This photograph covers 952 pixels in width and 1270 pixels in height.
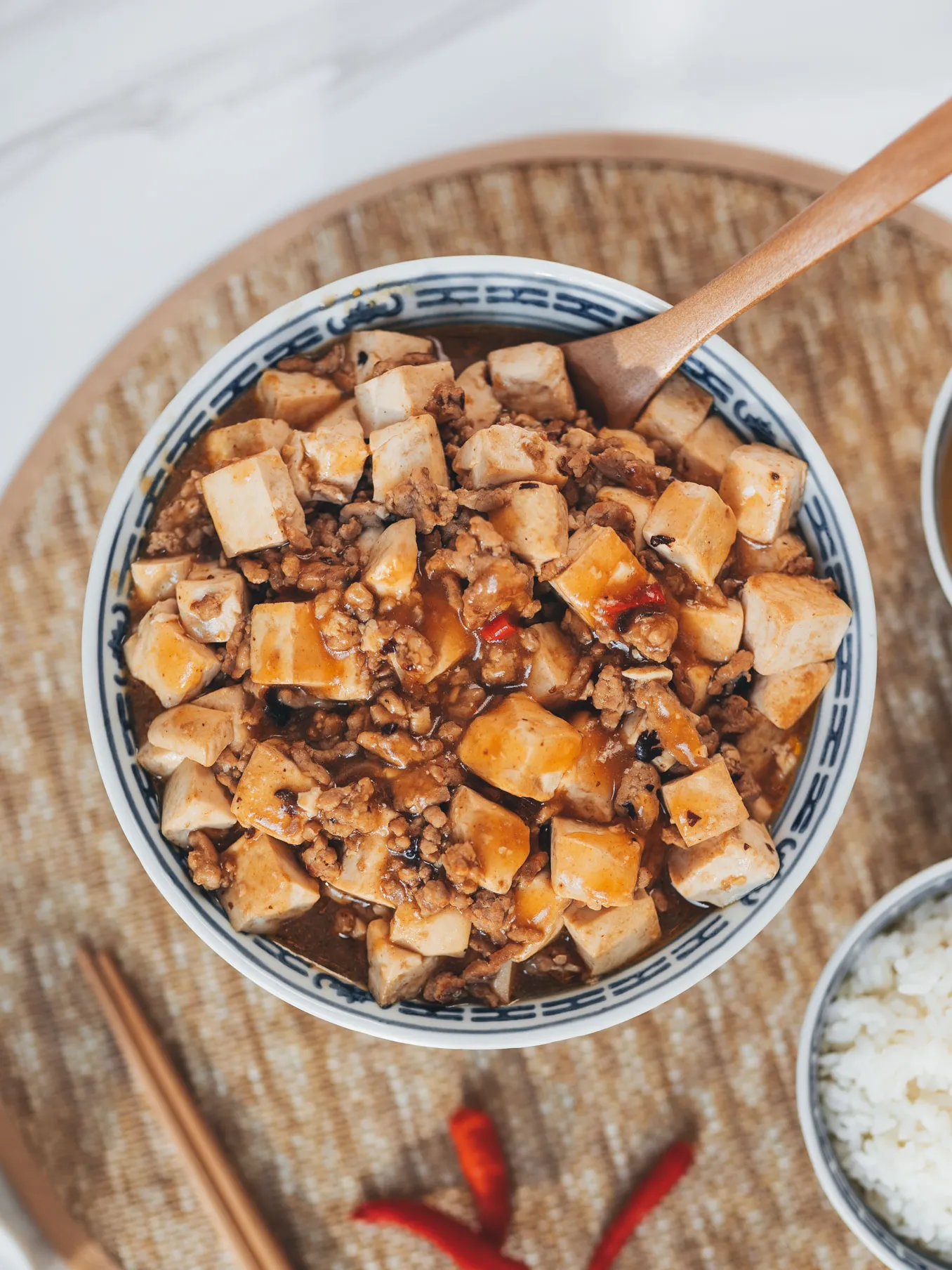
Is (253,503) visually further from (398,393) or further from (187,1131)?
(187,1131)

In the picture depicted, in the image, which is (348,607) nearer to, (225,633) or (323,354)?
(225,633)

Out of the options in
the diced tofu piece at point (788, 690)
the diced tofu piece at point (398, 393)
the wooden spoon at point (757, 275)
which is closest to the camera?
the wooden spoon at point (757, 275)

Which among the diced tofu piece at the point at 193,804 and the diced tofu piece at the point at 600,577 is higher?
the diced tofu piece at the point at 600,577

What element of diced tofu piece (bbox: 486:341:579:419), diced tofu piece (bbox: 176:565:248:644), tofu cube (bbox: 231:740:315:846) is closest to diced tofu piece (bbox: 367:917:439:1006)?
tofu cube (bbox: 231:740:315:846)

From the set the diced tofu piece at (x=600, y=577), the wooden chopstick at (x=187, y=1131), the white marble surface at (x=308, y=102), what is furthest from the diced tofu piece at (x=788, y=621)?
the wooden chopstick at (x=187, y=1131)

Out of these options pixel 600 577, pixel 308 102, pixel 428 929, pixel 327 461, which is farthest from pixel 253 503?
pixel 308 102

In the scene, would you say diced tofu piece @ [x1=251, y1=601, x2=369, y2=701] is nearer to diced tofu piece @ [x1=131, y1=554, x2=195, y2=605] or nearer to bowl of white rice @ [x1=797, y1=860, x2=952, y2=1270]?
diced tofu piece @ [x1=131, y1=554, x2=195, y2=605]

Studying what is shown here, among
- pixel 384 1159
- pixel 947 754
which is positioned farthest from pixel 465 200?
pixel 384 1159

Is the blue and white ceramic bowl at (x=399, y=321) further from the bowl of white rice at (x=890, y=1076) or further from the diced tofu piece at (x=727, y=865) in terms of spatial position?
the bowl of white rice at (x=890, y=1076)
